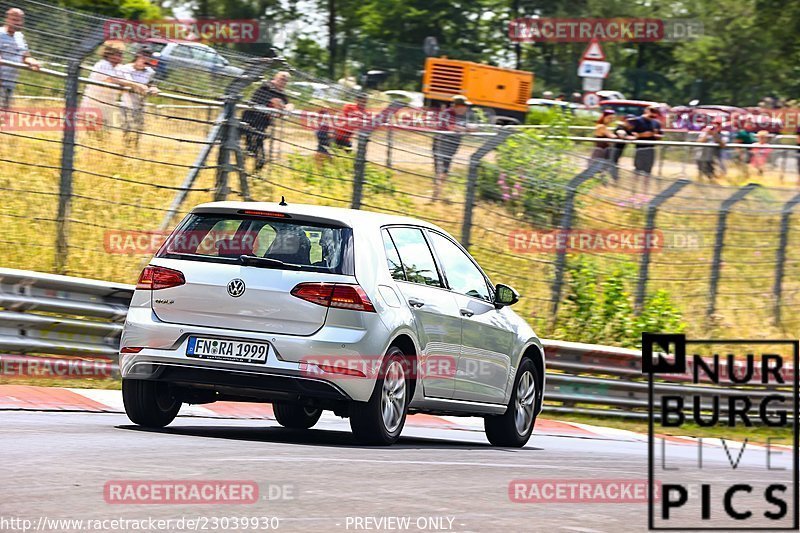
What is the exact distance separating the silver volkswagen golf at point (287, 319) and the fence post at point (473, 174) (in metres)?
6.76

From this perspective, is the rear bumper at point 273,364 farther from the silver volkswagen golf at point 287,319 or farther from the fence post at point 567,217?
the fence post at point 567,217

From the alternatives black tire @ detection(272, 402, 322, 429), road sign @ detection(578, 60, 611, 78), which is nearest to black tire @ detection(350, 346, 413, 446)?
black tire @ detection(272, 402, 322, 429)

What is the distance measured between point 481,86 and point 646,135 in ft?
68.9

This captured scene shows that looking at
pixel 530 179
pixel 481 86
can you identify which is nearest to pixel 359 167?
pixel 530 179

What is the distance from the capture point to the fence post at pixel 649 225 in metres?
19.5

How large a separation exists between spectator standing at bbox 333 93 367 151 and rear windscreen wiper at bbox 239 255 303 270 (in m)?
6.75

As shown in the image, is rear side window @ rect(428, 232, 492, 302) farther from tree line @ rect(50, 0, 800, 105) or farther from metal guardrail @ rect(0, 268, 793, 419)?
tree line @ rect(50, 0, 800, 105)

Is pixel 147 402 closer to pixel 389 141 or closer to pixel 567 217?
pixel 389 141

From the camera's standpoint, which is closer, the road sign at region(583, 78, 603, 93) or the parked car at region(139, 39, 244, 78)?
the parked car at region(139, 39, 244, 78)

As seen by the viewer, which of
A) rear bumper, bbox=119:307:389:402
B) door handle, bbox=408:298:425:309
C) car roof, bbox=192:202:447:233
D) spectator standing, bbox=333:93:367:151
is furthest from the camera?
spectator standing, bbox=333:93:367:151

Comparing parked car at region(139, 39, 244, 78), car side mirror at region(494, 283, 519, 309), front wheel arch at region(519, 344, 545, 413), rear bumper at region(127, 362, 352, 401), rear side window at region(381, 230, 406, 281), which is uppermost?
parked car at region(139, 39, 244, 78)

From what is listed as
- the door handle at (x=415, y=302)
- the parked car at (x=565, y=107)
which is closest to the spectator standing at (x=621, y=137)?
the parked car at (x=565, y=107)

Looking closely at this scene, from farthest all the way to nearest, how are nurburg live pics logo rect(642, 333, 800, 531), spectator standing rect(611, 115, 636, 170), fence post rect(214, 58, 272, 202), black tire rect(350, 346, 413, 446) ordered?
spectator standing rect(611, 115, 636, 170) < fence post rect(214, 58, 272, 202) < black tire rect(350, 346, 413, 446) < nurburg live pics logo rect(642, 333, 800, 531)

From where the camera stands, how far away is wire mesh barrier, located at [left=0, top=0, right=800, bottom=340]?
15.1 metres
